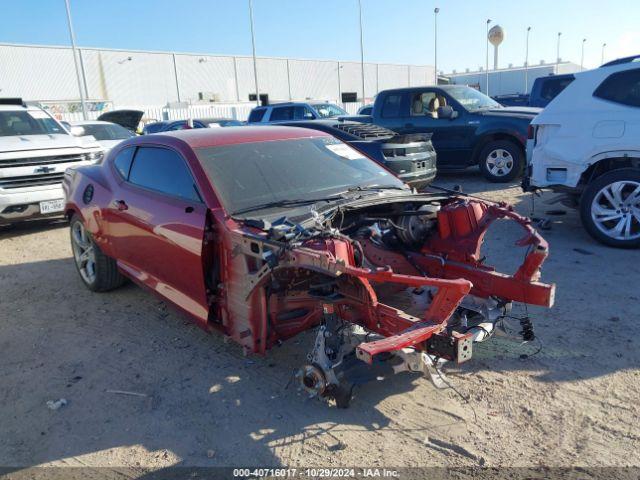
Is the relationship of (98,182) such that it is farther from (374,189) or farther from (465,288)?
(465,288)

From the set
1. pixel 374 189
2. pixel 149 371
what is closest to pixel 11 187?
pixel 149 371

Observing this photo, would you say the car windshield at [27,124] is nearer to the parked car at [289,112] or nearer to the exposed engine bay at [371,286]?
the parked car at [289,112]

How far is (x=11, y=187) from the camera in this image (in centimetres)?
746

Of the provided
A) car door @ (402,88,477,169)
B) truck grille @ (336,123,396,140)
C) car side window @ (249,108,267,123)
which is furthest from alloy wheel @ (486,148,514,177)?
car side window @ (249,108,267,123)

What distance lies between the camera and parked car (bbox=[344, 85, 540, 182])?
9914 millimetres

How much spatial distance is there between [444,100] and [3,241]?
862 centimetres

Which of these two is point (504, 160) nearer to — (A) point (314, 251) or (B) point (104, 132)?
(A) point (314, 251)

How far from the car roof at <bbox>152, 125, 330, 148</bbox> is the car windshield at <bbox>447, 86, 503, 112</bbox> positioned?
7051 millimetres

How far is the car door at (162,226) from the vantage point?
3520 millimetres

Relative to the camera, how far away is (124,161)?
4.74 m

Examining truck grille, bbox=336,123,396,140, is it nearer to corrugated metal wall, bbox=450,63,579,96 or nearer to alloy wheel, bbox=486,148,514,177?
alloy wheel, bbox=486,148,514,177

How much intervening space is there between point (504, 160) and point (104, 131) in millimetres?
9117

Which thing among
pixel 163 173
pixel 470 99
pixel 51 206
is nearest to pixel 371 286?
pixel 163 173

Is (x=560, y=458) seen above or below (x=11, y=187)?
below
